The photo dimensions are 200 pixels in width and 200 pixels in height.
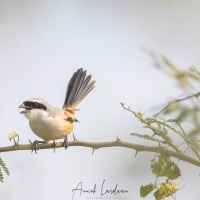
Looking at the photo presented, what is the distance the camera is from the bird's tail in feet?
18.1

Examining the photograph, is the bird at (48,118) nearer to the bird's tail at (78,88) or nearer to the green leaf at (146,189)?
the bird's tail at (78,88)

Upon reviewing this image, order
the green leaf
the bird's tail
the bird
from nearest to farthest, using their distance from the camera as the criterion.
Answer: the green leaf → the bird → the bird's tail

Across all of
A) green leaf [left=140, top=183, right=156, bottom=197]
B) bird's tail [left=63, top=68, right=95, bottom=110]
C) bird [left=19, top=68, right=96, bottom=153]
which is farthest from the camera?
bird's tail [left=63, top=68, right=95, bottom=110]

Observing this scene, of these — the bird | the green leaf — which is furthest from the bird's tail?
the green leaf

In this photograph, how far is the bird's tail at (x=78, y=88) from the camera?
5.51 m

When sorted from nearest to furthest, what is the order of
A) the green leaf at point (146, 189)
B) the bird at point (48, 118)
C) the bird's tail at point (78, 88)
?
the green leaf at point (146, 189) → the bird at point (48, 118) → the bird's tail at point (78, 88)

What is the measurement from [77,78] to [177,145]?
14.0ft

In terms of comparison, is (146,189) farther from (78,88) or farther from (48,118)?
(78,88)

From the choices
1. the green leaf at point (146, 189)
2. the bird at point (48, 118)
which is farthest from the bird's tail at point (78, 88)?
the green leaf at point (146, 189)

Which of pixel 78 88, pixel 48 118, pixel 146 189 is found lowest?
pixel 146 189

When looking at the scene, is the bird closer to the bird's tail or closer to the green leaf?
the bird's tail

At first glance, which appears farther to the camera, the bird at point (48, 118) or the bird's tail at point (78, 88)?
the bird's tail at point (78, 88)

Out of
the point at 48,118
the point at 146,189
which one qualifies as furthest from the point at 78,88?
the point at 146,189

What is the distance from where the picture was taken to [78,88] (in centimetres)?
574
